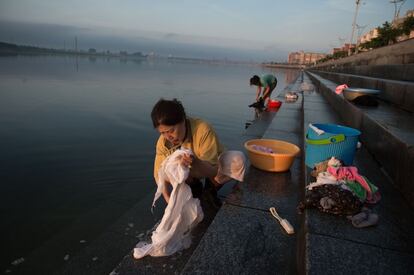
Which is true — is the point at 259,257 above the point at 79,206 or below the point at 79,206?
above

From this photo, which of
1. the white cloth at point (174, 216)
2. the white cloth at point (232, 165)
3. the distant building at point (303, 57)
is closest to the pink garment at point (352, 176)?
the white cloth at point (232, 165)

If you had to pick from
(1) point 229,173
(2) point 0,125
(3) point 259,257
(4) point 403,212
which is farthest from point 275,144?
(2) point 0,125

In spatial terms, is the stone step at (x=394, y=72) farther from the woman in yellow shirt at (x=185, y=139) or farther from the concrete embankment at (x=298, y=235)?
the woman in yellow shirt at (x=185, y=139)

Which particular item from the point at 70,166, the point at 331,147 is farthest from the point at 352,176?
the point at 70,166

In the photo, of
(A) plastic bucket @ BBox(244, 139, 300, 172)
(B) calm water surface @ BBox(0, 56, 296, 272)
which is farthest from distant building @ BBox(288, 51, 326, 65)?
(A) plastic bucket @ BBox(244, 139, 300, 172)

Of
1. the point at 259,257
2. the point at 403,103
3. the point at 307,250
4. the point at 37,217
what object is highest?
the point at 403,103

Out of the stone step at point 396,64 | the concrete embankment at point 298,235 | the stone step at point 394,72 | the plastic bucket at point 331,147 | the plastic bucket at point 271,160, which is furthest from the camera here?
the stone step at point 396,64

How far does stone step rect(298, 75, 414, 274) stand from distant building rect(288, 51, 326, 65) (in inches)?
6826

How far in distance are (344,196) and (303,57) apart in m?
191

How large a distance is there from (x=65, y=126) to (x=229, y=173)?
6580 millimetres

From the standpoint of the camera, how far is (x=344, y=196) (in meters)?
2.19

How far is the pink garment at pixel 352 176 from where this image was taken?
2.34 metres

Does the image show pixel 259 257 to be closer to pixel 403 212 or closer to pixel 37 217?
pixel 403 212

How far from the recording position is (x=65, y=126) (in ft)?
26.6
